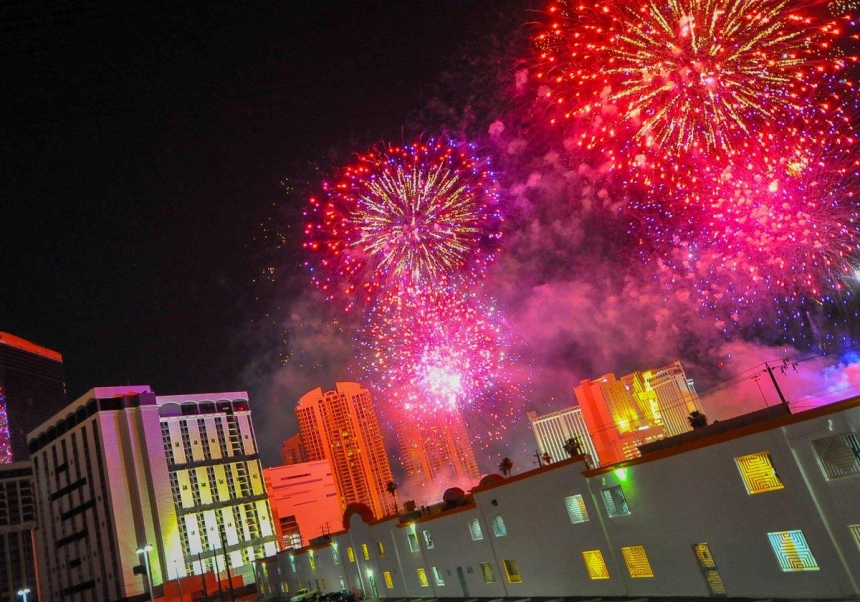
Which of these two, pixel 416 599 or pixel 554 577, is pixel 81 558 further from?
pixel 554 577

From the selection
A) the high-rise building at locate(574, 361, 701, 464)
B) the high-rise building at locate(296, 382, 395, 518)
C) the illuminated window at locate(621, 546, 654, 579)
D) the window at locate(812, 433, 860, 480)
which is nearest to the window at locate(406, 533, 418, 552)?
the illuminated window at locate(621, 546, 654, 579)

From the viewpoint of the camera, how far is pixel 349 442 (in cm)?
17438

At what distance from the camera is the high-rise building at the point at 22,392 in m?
146

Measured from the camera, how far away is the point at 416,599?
38594 mm

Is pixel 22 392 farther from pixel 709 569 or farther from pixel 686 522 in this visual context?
pixel 709 569

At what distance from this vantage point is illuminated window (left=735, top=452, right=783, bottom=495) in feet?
64.3

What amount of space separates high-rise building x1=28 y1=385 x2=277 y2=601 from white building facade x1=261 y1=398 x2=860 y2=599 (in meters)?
48.7

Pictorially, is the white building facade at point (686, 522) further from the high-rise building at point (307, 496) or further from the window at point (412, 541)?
the high-rise building at point (307, 496)

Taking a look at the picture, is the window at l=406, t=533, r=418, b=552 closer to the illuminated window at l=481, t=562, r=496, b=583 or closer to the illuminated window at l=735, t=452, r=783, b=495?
the illuminated window at l=481, t=562, r=496, b=583

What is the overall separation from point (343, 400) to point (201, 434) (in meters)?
88.7

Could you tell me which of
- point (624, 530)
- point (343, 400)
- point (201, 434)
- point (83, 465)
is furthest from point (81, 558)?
point (343, 400)

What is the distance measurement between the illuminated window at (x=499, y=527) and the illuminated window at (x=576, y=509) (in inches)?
189

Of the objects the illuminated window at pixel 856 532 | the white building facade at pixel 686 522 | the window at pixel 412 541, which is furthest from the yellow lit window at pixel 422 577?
the illuminated window at pixel 856 532

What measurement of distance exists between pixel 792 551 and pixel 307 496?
14950 centimetres
